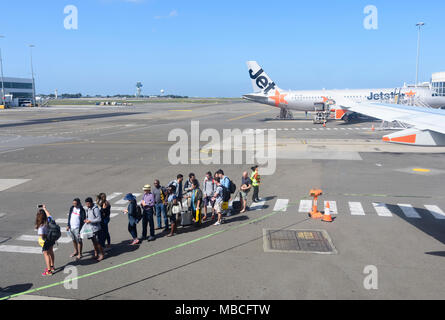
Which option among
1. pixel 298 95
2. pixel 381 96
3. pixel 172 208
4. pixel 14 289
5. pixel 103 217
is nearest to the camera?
pixel 14 289

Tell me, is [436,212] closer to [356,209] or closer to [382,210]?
[382,210]

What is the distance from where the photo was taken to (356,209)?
14.0 meters

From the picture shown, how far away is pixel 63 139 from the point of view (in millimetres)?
34875

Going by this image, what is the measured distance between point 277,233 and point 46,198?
10.4 metres

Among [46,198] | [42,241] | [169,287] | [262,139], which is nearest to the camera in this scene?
[169,287]

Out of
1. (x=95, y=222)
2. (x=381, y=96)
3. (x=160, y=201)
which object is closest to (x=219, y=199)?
(x=160, y=201)

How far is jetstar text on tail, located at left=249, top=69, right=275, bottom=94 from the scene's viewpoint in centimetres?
5578

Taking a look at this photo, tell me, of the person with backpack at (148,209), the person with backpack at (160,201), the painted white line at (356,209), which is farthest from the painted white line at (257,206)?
the person with backpack at (148,209)

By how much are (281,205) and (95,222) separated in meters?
7.64

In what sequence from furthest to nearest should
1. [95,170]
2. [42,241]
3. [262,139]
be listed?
[262,139] < [95,170] < [42,241]
